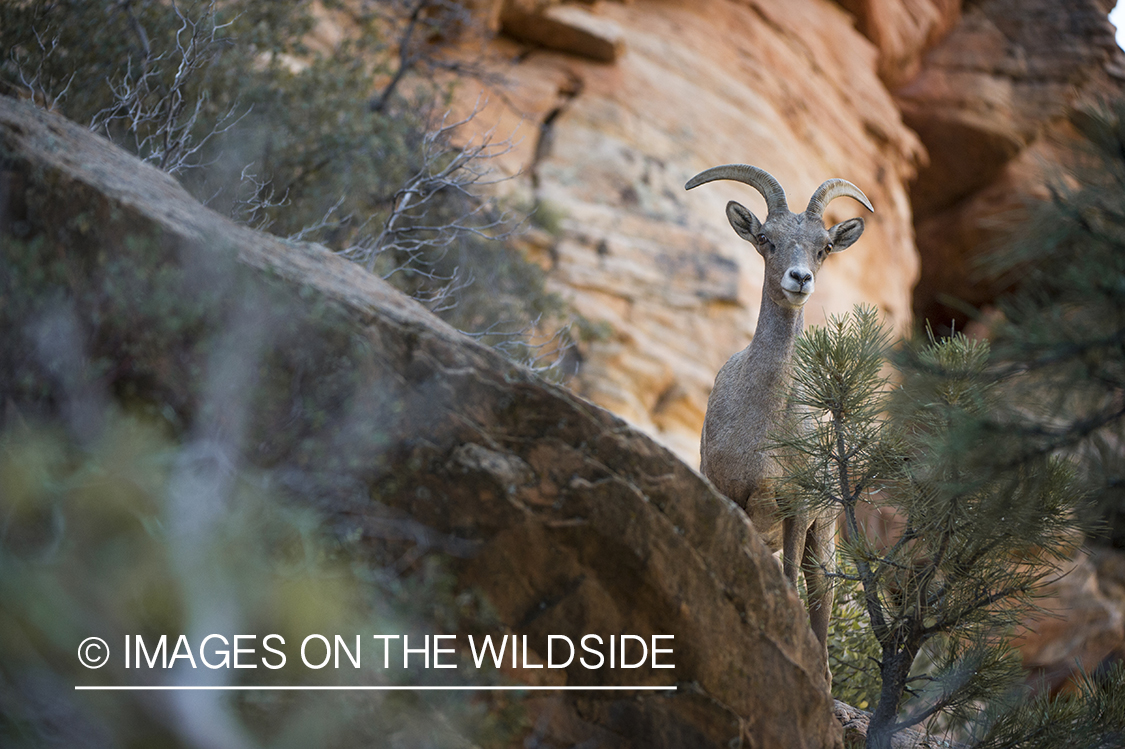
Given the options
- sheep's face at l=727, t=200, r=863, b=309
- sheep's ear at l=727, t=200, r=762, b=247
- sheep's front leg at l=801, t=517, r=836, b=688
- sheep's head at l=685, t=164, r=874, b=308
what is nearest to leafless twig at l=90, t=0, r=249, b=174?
sheep's ear at l=727, t=200, r=762, b=247

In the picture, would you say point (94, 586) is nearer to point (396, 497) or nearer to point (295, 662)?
point (295, 662)

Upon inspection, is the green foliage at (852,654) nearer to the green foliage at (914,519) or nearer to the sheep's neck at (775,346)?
the green foliage at (914,519)

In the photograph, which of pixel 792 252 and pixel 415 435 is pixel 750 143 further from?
pixel 415 435

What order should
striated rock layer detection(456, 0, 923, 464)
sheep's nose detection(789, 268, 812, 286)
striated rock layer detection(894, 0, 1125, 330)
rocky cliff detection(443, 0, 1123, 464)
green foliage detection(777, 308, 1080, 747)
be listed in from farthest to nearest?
striated rock layer detection(894, 0, 1125, 330) → rocky cliff detection(443, 0, 1123, 464) → striated rock layer detection(456, 0, 923, 464) → sheep's nose detection(789, 268, 812, 286) → green foliage detection(777, 308, 1080, 747)

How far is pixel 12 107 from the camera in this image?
2912mm

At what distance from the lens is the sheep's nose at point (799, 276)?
3.83 metres

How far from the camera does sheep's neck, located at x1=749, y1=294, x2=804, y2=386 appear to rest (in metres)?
4.02

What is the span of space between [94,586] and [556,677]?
4.70 feet

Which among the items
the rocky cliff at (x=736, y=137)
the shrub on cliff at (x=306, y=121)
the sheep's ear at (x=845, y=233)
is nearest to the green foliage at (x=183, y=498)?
the shrub on cliff at (x=306, y=121)

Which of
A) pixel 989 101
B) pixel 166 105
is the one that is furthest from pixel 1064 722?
pixel 989 101

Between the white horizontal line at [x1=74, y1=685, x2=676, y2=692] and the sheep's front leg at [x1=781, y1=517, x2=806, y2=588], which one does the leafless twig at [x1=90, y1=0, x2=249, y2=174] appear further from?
the sheep's front leg at [x1=781, y1=517, x2=806, y2=588]

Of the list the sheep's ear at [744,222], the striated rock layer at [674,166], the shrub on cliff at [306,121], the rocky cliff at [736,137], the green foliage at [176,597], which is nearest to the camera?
the green foliage at [176,597]

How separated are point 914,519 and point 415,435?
6.84 feet

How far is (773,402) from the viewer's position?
13.1 ft
